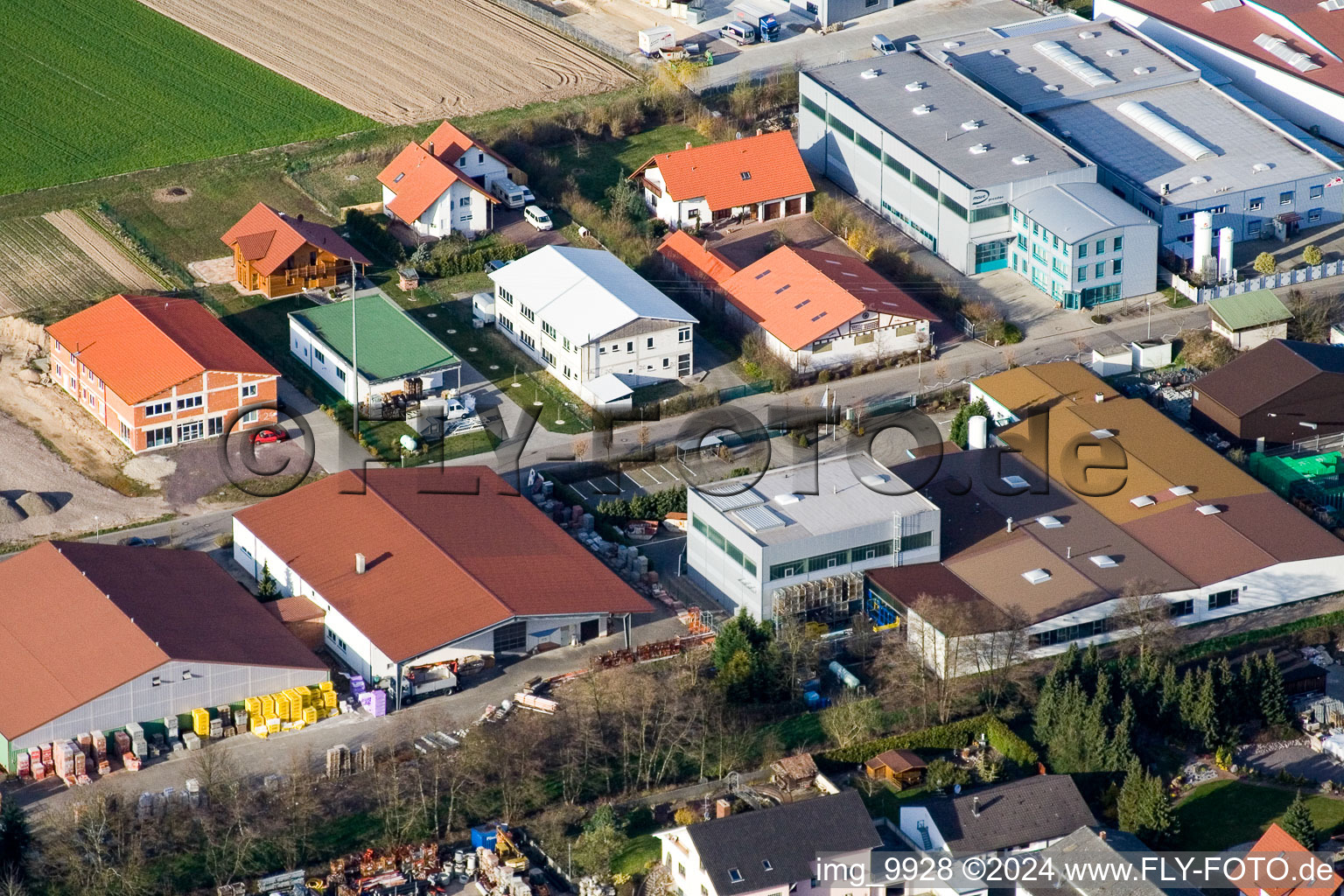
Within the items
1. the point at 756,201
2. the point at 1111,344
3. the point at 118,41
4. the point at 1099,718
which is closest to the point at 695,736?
the point at 1099,718

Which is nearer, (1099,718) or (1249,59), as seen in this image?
(1099,718)

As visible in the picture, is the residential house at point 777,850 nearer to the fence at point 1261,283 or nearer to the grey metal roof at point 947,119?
the fence at point 1261,283

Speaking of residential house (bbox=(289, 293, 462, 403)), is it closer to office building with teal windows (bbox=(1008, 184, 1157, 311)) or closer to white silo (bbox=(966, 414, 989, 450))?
white silo (bbox=(966, 414, 989, 450))

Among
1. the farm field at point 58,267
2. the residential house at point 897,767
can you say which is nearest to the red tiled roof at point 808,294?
the farm field at point 58,267

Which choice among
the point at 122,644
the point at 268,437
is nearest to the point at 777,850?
the point at 122,644

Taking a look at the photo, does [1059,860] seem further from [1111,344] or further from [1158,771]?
[1111,344]
